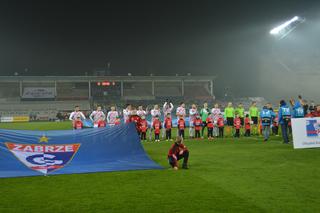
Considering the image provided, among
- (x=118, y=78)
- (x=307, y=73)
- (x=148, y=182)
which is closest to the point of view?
(x=148, y=182)

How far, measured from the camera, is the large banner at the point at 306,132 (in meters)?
13.8

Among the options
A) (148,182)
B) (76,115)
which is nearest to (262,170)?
(148,182)

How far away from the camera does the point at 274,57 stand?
48.4 m

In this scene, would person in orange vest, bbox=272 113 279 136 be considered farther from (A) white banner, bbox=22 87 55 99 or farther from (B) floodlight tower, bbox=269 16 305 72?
(A) white banner, bbox=22 87 55 99

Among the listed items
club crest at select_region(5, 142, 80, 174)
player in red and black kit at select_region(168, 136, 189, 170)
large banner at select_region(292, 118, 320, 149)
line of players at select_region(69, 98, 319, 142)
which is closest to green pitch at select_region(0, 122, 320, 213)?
player in red and black kit at select_region(168, 136, 189, 170)

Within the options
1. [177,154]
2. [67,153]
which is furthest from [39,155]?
[177,154]

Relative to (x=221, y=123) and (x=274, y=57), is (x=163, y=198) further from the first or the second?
(x=274, y=57)

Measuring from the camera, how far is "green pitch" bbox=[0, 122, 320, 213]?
6105mm

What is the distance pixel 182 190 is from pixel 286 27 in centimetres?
3748

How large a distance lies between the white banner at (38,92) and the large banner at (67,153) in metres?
55.6

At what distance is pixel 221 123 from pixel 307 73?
108 feet

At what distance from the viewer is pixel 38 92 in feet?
207

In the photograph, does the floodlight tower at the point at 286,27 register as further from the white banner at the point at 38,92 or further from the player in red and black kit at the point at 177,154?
the white banner at the point at 38,92

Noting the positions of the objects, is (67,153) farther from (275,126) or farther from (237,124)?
(275,126)
